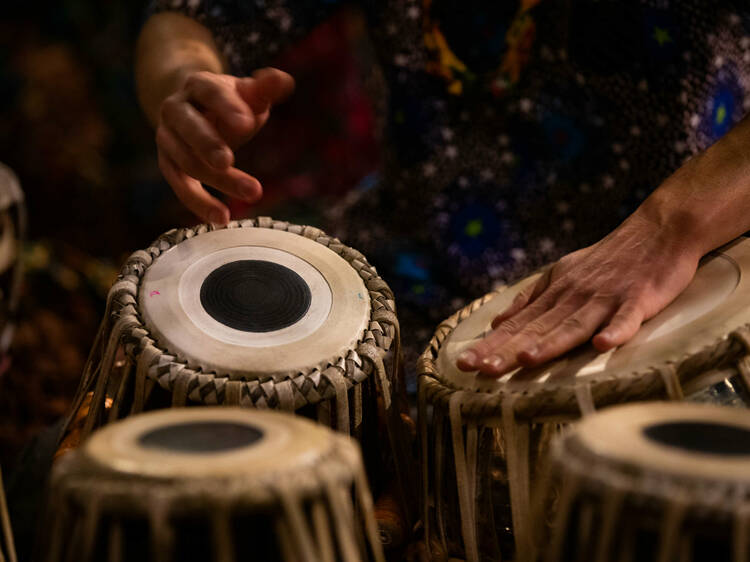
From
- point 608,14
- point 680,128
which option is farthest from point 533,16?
point 680,128

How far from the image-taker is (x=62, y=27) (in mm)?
3291

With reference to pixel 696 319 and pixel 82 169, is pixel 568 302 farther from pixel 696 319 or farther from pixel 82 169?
pixel 82 169

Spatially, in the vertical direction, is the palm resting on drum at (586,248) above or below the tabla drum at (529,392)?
above

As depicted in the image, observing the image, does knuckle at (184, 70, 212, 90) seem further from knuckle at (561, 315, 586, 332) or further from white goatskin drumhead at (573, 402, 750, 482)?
white goatskin drumhead at (573, 402, 750, 482)

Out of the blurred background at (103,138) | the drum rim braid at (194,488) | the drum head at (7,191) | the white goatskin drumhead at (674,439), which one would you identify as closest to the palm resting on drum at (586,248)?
the white goatskin drumhead at (674,439)

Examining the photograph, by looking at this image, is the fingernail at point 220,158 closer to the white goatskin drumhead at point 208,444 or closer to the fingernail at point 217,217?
the fingernail at point 217,217

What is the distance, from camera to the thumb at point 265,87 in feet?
3.71

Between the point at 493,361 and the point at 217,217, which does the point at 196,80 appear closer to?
the point at 217,217

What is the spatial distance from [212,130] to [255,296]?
228mm

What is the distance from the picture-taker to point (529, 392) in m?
0.91

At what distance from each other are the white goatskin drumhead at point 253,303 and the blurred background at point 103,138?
1.69 metres

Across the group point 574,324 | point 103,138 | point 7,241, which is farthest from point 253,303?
point 103,138

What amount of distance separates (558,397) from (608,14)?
29.5 inches

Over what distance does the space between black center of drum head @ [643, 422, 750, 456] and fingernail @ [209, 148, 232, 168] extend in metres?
0.62
